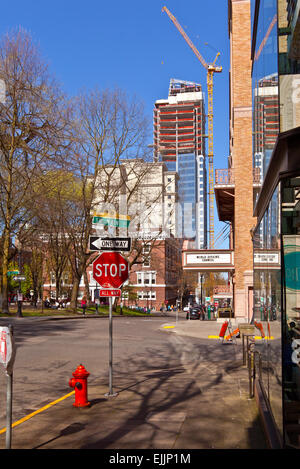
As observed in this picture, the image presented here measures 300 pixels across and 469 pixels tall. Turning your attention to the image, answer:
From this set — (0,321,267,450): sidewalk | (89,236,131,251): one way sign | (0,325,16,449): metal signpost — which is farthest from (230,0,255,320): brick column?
(0,325,16,449): metal signpost

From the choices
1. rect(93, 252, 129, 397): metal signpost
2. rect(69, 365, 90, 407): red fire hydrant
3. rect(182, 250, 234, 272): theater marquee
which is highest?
rect(182, 250, 234, 272): theater marquee

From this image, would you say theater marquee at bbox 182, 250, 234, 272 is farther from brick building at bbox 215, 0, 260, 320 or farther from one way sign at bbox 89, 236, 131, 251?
one way sign at bbox 89, 236, 131, 251

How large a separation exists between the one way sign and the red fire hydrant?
2141 millimetres

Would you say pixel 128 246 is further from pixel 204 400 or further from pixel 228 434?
pixel 228 434

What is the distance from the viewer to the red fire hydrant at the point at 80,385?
7969 mm

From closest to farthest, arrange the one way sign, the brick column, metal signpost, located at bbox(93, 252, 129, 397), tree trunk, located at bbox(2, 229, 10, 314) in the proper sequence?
metal signpost, located at bbox(93, 252, 129, 397)
the one way sign
tree trunk, located at bbox(2, 229, 10, 314)
the brick column

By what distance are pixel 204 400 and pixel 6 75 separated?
2114 cm

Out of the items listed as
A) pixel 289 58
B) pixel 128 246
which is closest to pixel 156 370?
pixel 128 246

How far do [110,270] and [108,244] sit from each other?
500 mm

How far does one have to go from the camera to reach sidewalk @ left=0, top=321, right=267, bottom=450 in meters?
6.07

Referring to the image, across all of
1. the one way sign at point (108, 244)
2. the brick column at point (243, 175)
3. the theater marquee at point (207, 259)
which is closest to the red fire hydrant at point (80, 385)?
the one way sign at point (108, 244)

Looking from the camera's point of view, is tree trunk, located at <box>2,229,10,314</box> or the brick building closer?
tree trunk, located at <box>2,229,10,314</box>

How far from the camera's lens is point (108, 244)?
29.6 ft

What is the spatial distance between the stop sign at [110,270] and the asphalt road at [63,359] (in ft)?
8.00
